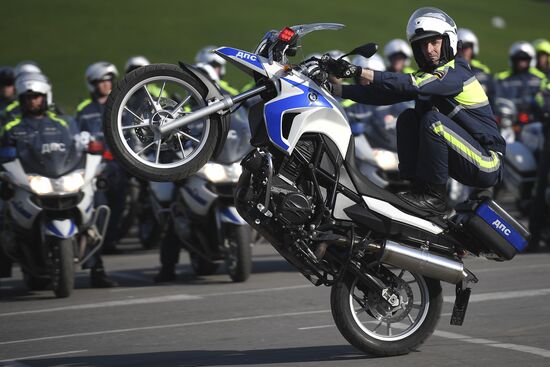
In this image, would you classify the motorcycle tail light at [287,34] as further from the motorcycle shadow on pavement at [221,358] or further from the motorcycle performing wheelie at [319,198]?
the motorcycle shadow on pavement at [221,358]

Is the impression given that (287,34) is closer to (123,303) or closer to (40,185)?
(123,303)

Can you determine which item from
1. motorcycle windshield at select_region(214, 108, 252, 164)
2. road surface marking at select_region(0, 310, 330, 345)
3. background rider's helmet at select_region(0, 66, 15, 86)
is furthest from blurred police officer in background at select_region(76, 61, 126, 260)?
road surface marking at select_region(0, 310, 330, 345)

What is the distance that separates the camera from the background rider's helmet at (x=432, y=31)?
7574 millimetres

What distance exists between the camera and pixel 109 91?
13.5m

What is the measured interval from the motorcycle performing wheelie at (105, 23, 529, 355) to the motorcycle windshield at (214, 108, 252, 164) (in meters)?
4.12

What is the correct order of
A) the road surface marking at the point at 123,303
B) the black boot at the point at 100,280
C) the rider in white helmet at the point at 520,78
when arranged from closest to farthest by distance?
the road surface marking at the point at 123,303
the black boot at the point at 100,280
the rider in white helmet at the point at 520,78

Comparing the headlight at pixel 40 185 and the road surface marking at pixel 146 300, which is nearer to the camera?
the road surface marking at pixel 146 300

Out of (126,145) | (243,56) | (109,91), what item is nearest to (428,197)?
(243,56)

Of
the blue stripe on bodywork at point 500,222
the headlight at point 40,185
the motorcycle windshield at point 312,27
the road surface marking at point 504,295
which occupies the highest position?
the motorcycle windshield at point 312,27

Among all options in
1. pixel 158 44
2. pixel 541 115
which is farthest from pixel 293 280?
pixel 158 44

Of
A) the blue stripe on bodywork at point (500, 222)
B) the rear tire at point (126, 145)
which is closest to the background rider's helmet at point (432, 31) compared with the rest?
the blue stripe on bodywork at point (500, 222)

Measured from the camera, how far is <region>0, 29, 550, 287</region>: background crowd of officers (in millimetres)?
11633

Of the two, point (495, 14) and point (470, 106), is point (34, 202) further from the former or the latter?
point (495, 14)

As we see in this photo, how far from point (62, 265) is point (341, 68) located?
14.2 feet
